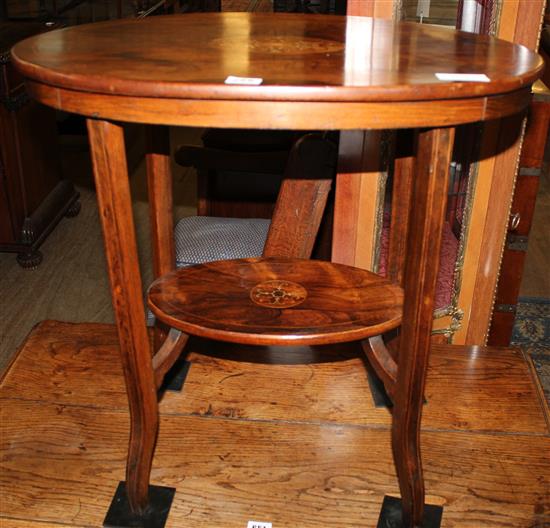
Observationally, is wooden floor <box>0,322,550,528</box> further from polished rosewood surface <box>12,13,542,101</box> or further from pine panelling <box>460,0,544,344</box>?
polished rosewood surface <box>12,13,542,101</box>

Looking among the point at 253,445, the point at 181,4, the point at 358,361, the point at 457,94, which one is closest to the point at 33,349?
the point at 253,445

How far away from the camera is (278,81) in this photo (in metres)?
1.18

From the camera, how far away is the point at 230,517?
→ 5.41 ft

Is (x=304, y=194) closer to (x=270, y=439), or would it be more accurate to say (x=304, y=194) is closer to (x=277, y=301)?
(x=277, y=301)

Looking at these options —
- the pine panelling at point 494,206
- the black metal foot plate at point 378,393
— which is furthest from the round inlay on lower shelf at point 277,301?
the pine panelling at point 494,206

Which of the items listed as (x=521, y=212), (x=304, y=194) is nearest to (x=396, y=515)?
(x=304, y=194)

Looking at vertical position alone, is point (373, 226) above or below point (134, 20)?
below

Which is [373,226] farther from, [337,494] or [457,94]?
[457,94]

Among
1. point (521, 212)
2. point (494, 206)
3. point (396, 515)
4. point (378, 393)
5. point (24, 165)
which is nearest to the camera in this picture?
point (396, 515)

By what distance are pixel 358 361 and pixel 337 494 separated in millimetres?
496

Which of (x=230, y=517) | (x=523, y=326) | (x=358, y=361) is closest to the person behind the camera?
(x=230, y=517)

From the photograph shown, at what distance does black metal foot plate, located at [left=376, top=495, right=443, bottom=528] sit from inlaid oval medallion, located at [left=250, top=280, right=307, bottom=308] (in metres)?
0.47

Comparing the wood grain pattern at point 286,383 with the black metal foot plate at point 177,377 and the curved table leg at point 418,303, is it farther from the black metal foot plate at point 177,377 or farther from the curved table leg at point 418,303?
the curved table leg at point 418,303

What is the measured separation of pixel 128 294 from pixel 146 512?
51 centimetres
